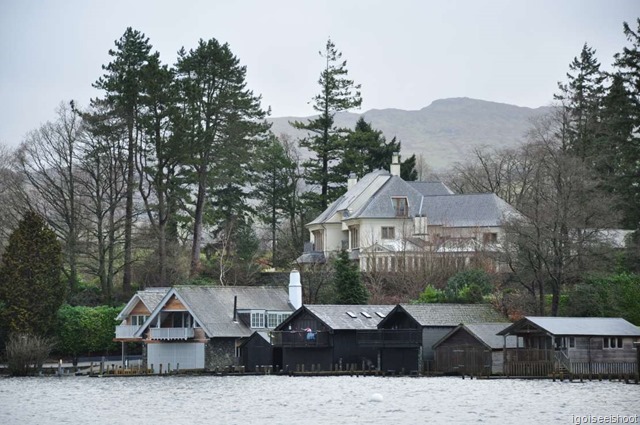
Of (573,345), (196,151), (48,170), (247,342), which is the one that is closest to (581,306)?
(573,345)

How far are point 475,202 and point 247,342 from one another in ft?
96.9

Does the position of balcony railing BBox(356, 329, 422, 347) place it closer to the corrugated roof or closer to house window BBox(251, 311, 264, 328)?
house window BBox(251, 311, 264, 328)

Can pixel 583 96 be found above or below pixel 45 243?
above

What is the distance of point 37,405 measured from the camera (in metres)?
69.5

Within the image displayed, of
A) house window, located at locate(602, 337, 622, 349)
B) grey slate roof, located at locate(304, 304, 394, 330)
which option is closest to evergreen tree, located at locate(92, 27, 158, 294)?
grey slate roof, located at locate(304, 304, 394, 330)

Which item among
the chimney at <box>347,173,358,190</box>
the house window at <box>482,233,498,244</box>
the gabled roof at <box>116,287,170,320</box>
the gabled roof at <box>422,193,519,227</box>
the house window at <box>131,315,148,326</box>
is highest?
the chimney at <box>347,173,358,190</box>

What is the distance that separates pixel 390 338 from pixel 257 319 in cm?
1232

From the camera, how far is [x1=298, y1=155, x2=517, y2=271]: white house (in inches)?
4441

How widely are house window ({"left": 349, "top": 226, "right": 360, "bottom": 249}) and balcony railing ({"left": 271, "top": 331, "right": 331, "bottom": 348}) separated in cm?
2750

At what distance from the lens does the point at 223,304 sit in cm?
9950

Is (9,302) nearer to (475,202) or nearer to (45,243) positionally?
(45,243)

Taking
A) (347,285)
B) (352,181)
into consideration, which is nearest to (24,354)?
(347,285)

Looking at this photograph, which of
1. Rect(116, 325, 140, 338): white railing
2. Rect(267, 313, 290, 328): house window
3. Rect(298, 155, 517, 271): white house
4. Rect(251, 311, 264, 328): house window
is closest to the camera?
Rect(251, 311, 264, 328): house window

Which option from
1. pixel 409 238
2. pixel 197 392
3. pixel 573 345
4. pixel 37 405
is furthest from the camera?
pixel 409 238
